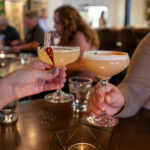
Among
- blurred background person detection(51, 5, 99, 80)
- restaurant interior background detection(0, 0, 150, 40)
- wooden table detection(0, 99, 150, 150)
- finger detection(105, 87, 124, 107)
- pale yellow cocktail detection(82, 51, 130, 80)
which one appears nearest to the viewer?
wooden table detection(0, 99, 150, 150)

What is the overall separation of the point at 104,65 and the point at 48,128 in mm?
397

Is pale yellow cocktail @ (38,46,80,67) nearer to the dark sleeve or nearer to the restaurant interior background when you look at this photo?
the dark sleeve

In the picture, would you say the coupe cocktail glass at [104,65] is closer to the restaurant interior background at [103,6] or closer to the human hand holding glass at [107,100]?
the human hand holding glass at [107,100]

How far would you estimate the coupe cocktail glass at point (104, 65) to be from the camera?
1024 mm

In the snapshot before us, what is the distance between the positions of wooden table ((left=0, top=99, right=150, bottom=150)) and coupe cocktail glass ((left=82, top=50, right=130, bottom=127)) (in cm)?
7

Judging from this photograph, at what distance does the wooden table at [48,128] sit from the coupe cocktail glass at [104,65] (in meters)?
0.07

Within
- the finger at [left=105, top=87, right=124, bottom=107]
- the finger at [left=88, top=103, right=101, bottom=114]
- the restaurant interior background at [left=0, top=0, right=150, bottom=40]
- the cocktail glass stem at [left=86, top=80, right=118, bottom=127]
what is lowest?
the cocktail glass stem at [left=86, top=80, right=118, bottom=127]

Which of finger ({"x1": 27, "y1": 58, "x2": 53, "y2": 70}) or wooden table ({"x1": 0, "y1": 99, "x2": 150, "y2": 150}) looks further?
finger ({"x1": 27, "y1": 58, "x2": 53, "y2": 70})

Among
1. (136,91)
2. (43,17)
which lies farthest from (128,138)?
(43,17)

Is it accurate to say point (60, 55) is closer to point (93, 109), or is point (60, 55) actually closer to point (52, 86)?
point (52, 86)

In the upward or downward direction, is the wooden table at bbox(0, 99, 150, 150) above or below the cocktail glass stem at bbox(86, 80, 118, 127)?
below

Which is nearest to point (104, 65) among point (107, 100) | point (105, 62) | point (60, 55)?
point (105, 62)

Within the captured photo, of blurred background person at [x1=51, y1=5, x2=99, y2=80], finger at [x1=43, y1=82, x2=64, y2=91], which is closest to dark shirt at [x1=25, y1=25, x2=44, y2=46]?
blurred background person at [x1=51, y1=5, x2=99, y2=80]

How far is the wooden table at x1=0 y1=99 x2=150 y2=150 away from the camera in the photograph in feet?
2.98
